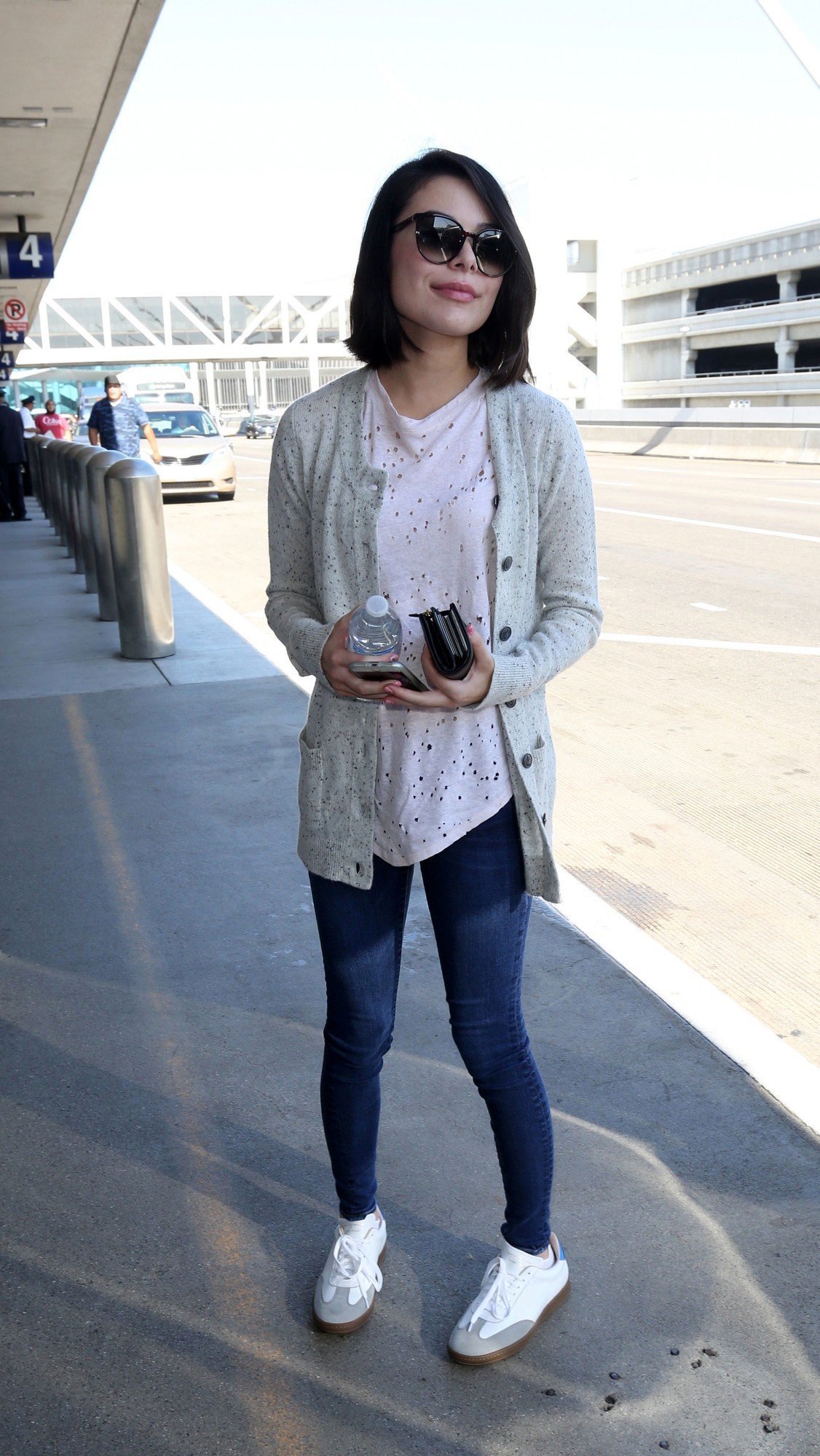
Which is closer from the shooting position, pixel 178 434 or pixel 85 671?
pixel 85 671

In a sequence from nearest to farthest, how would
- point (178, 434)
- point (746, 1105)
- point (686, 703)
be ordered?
point (746, 1105) → point (686, 703) → point (178, 434)

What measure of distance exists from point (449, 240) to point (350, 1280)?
6.06 ft

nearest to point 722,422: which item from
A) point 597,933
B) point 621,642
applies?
point 621,642

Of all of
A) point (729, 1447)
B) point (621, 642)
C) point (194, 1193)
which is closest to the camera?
point (729, 1447)

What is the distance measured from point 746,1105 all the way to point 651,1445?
1.04m

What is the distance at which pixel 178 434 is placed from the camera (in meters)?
21.8

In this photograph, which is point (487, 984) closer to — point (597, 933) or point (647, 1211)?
point (647, 1211)

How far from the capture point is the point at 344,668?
203 cm

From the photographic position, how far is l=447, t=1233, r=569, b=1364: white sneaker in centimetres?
228

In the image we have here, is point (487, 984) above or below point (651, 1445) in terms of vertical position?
above

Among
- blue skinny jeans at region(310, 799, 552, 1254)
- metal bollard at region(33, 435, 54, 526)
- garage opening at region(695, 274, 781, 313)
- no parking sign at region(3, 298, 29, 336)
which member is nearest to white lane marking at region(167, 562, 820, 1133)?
blue skinny jeans at region(310, 799, 552, 1254)

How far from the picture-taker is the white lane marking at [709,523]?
12852mm

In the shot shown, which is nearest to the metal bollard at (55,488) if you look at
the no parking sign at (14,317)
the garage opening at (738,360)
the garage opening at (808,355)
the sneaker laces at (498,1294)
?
the no parking sign at (14,317)

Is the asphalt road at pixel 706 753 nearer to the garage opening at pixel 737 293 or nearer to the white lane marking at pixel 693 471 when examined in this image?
the white lane marking at pixel 693 471
